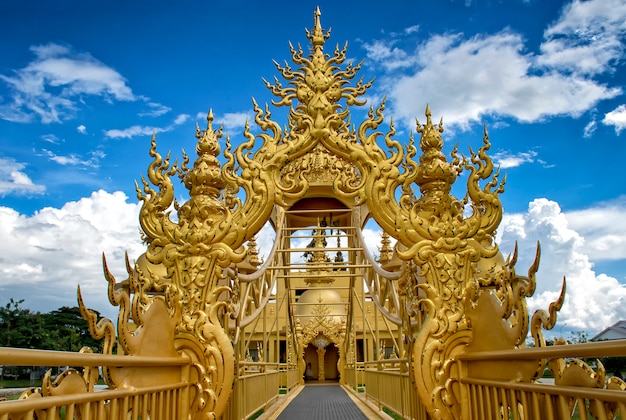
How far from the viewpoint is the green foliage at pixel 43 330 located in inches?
903

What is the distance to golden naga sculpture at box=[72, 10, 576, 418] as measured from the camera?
161 inches

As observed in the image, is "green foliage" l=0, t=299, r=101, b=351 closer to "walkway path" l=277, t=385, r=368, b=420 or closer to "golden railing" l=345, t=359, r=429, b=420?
"walkway path" l=277, t=385, r=368, b=420

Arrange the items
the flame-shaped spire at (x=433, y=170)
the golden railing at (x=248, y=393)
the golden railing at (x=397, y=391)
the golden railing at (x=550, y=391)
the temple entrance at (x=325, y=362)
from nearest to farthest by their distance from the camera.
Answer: the golden railing at (x=550, y=391) < the flame-shaped spire at (x=433, y=170) < the golden railing at (x=397, y=391) < the golden railing at (x=248, y=393) < the temple entrance at (x=325, y=362)

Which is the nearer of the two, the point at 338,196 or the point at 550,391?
the point at 550,391

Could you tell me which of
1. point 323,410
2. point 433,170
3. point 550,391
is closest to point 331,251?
point 433,170

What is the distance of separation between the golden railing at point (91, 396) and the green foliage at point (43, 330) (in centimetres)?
1894

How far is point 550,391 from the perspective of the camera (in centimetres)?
270

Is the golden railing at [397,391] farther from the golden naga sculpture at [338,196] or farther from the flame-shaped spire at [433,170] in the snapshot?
the flame-shaped spire at [433,170]

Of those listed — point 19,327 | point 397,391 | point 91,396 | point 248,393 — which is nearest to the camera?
point 91,396

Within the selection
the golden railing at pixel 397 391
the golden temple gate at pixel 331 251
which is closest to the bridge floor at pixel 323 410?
the golden railing at pixel 397 391

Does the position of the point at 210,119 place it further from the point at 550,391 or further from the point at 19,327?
the point at 19,327

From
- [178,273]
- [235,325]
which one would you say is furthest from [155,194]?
[235,325]

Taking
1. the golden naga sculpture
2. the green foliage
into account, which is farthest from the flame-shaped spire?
the green foliage

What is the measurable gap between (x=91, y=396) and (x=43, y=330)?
25.1m
